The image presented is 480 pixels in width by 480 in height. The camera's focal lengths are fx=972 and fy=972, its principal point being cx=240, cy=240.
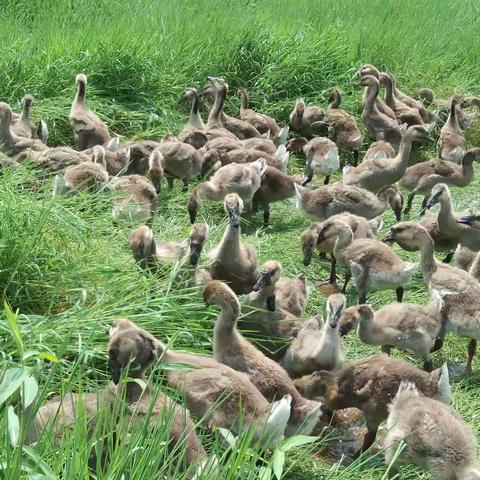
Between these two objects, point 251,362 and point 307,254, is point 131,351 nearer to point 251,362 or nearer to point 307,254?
point 251,362

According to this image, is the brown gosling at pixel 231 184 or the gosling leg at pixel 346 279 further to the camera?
the brown gosling at pixel 231 184

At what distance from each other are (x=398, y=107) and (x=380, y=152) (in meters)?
2.06

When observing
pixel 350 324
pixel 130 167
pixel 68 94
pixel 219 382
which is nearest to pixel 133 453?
pixel 219 382

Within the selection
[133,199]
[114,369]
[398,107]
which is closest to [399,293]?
[133,199]

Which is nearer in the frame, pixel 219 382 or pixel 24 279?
pixel 219 382

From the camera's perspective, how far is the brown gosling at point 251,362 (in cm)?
541

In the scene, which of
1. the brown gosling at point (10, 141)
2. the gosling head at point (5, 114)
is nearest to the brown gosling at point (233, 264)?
the brown gosling at point (10, 141)

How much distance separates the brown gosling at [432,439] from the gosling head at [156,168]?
425 centimetres

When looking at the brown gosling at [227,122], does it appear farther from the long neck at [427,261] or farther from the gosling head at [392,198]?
the long neck at [427,261]

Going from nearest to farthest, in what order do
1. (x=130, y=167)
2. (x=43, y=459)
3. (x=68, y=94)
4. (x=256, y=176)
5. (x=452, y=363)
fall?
(x=43, y=459)
(x=452, y=363)
(x=256, y=176)
(x=130, y=167)
(x=68, y=94)

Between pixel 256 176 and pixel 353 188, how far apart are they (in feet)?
2.93

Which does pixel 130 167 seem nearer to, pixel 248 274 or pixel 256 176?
pixel 256 176

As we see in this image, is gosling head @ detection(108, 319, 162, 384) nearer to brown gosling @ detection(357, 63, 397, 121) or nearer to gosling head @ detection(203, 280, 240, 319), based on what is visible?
gosling head @ detection(203, 280, 240, 319)

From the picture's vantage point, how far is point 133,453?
357 cm
